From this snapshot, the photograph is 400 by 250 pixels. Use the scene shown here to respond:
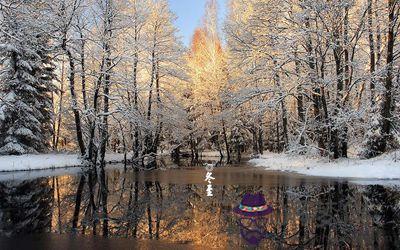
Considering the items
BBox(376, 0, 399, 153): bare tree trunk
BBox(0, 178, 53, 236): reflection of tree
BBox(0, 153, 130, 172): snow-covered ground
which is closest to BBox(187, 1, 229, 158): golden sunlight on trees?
BBox(0, 153, 130, 172): snow-covered ground

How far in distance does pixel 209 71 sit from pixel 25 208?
32.4 m

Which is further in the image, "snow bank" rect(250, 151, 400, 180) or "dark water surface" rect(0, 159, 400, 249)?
"snow bank" rect(250, 151, 400, 180)

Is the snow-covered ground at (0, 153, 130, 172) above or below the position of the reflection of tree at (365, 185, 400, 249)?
above

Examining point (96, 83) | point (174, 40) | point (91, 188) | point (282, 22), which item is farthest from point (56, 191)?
point (174, 40)

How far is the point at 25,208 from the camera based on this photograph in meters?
11.7

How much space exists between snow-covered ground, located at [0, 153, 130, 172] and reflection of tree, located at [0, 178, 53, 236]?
320 inches

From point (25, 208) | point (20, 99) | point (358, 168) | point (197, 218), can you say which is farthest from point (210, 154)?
point (197, 218)

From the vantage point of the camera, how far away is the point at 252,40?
84.0 ft

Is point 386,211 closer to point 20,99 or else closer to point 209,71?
point 20,99

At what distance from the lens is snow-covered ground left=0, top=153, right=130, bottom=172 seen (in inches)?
990

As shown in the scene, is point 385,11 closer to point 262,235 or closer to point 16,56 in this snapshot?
point 262,235

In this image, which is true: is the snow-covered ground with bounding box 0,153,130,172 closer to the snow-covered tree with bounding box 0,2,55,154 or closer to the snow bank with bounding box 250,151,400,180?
the snow-covered tree with bounding box 0,2,55,154

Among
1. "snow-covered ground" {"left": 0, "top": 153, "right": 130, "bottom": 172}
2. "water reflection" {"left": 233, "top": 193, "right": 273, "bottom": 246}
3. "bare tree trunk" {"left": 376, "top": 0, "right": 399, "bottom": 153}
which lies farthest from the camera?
"snow-covered ground" {"left": 0, "top": 153, "right": 130, "bottom": 172}

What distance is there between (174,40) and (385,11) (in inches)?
764
